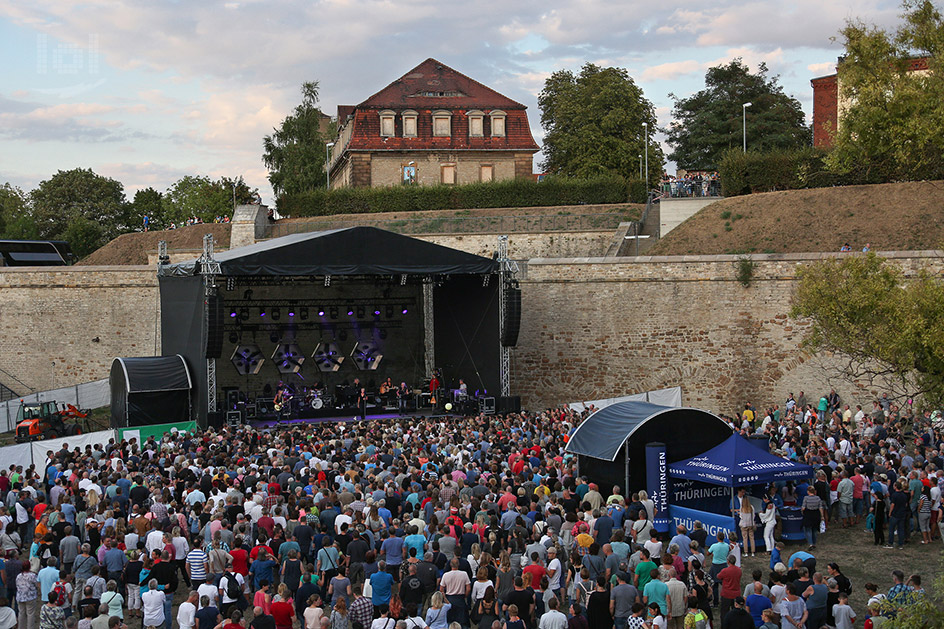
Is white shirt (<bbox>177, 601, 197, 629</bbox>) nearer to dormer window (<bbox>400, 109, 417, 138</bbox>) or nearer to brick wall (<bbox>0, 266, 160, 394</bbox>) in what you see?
brick wall (<bbox>0, 266, 160, 394</bbox>)

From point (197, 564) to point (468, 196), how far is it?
88.8 feet

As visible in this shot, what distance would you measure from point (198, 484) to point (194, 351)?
10429 mm

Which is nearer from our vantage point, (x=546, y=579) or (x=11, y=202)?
(x=546, y=579)

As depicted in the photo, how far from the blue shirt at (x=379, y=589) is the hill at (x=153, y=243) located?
2624cm

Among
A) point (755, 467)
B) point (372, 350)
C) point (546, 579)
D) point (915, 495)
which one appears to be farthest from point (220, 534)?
point (372, 350)

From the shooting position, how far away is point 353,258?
72.4 ft

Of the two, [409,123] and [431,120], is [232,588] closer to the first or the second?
[409,123]

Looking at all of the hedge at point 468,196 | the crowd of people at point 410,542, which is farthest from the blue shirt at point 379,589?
the hedge at point 468,196

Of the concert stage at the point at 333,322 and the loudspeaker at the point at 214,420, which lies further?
the concert stage at the point at 333,322

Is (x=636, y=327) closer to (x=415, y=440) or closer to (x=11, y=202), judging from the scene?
(x=415, y=440)

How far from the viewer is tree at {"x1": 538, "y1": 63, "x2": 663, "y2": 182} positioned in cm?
4181

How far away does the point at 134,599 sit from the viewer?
950cm

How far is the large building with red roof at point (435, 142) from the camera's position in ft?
139

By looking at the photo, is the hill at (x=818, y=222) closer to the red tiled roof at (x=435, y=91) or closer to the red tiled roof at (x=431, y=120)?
the red tiled roof at (x=431, y=120)
